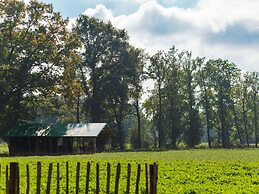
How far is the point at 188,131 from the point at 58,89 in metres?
37.0

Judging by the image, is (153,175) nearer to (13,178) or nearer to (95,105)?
(13,178)

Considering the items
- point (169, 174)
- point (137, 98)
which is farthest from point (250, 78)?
point (169, 174)

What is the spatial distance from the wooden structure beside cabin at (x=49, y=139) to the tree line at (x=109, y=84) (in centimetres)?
347

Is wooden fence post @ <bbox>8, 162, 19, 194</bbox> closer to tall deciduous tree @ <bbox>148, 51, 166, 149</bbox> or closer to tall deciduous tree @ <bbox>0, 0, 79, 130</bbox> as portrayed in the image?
tall deciduous tree @ <bbox>0, 0, 79, 130</bbox>

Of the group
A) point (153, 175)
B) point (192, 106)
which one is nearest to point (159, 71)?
point (192, 106)

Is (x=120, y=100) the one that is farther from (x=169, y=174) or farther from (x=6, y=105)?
(x=169, y=174)

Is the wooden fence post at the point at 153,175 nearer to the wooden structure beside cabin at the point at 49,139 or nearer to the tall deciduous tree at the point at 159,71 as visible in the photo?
the wooden structure beside cabin at the point at 49,139

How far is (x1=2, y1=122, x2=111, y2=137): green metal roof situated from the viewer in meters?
62.0

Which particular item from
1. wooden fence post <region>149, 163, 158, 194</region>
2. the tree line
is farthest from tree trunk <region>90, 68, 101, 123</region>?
wooden fence post <region>149, 163, 158, 194</region>

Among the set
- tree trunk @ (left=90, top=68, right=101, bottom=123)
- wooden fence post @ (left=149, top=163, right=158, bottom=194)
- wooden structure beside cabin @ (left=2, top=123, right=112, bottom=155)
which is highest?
tree trunk @ (left=90, top=68, right=101, bottom=123)

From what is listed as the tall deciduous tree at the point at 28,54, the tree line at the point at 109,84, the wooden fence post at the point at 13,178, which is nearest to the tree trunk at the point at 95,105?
the tree line at the point at 109,84

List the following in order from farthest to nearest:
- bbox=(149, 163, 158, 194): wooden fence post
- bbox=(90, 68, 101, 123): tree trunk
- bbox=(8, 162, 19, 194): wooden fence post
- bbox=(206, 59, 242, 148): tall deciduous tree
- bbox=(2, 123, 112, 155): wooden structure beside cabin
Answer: bbox=(206, 59, 242, 148): tall deciduous tree
bbox=(90, 68, 101, 123): tree trunk
bbox=(2, 123, 112, 155): wooden structure beside cabin
bbox=(149, 163, 158, 194): wooden fence post
bbox=(8, 162, 19, 194): wooden fence post

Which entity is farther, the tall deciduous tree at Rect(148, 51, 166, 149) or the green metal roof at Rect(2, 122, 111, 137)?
the tall deciduous tree at Rect(148, 51, 166, 149)

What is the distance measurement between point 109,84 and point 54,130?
922 inches
